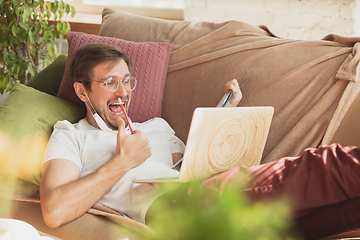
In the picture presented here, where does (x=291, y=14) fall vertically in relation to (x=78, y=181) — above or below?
above

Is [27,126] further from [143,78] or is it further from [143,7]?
[143,7]

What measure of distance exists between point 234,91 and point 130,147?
49 centimetres

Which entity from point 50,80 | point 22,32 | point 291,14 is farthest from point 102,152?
point 291,14

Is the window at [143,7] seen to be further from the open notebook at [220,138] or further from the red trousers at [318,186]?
the red trousers at [318,186]

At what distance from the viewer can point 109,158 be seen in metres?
1.10

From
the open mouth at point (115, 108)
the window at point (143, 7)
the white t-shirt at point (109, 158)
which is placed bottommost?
the white t-shirt at point (109, 158)

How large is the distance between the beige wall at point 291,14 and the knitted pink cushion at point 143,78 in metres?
1.03

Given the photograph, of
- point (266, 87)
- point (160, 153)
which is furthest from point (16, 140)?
point (266, 87)

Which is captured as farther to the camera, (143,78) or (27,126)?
(143,78)

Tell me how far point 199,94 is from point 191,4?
1.20m

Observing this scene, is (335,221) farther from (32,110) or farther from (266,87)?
(32,110)

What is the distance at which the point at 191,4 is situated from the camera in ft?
7.74

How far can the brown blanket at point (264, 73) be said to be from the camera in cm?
119

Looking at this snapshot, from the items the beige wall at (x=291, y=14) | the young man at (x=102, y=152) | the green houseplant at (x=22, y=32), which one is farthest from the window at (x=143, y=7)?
the young man at (x=102, y=152)
